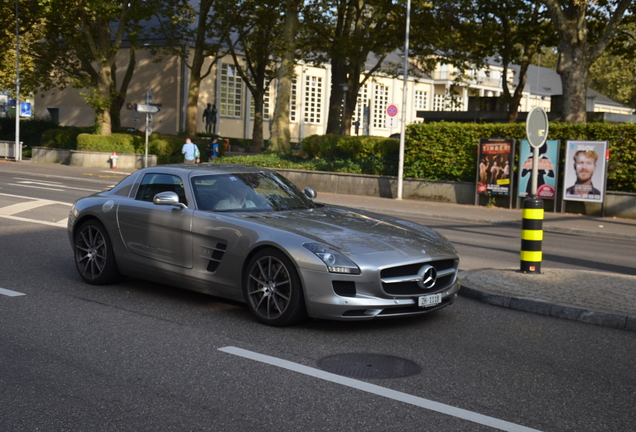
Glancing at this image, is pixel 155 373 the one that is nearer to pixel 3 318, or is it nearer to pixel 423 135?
pixel 3 318

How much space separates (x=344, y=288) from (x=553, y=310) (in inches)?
96.6

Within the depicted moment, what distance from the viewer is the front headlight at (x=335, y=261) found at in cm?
630

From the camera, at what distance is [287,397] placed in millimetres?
4852

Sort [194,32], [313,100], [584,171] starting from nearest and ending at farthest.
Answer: [584,171] → [194,32] → [313,100]

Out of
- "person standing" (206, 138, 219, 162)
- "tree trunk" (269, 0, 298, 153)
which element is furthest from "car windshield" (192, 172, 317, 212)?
"person standing" (206, 138, 219, 162)

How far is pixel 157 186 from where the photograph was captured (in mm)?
8211

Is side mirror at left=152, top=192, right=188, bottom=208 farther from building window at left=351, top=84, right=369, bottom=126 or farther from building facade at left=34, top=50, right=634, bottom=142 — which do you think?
building window at left=351, top=84, right=369, bottom=126

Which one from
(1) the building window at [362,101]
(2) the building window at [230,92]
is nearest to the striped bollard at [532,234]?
(2) the building window at [230,92]

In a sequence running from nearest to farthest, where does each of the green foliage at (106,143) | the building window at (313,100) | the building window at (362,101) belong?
the green foliage at (106,143) < the building window at (313,100) < the building window at (362,101)

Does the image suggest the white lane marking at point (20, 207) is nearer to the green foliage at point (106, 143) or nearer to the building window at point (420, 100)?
the green foliage at point (106, 143)

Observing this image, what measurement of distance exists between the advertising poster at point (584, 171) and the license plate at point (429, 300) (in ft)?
52.6

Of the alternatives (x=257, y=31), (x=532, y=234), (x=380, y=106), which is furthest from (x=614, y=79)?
(x=532, y=234)

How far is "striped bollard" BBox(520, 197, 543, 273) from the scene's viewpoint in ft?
30.6

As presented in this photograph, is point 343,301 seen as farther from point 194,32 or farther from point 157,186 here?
point 194,32
